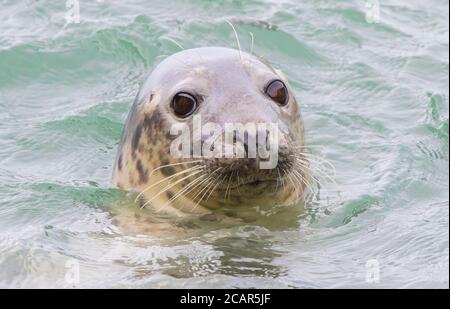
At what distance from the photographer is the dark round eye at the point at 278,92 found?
19.7 ft

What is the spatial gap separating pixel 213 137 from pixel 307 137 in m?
2.83

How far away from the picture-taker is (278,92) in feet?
19.8

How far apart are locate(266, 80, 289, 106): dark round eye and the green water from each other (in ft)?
2.10

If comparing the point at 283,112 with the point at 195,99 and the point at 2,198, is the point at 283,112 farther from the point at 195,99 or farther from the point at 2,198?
the point at 2,198

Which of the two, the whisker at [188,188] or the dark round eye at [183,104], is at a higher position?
the dark round eye at [183,104]

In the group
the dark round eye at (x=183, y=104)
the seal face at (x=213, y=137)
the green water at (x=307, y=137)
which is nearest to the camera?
the green water at (x=307, y=137)

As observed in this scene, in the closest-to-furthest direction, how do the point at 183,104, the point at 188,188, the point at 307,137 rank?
the point at 188,188, the point at 183,104, the point at 307,137

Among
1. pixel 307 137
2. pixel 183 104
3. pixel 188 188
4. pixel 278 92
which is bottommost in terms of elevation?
pixel 188 188

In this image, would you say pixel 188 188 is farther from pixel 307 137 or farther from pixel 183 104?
pixel 307 137

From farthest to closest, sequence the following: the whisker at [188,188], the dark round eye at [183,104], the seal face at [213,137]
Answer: the dark round eye at [183,104], the whisker at [188,188], the seal face at [213,137]

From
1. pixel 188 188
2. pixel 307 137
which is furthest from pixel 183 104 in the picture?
pixel 307 137

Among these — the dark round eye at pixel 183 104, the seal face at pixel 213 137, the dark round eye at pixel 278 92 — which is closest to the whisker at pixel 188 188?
the seal face at pixel 213 137

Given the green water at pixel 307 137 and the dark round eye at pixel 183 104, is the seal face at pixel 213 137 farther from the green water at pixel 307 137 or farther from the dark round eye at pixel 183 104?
the green water at pixel 307 137
